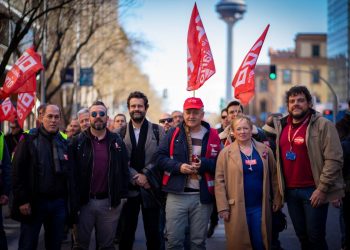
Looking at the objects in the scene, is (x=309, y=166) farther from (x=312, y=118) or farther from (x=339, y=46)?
(x=339, y=46)

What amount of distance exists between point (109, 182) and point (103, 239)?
Answer: 0.69 meters

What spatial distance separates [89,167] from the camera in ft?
22.8

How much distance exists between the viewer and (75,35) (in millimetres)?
28125

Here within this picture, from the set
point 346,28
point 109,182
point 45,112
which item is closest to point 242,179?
point 109,182

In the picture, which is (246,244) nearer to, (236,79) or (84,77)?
(236,79)

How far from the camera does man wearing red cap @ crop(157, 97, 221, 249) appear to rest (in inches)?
269

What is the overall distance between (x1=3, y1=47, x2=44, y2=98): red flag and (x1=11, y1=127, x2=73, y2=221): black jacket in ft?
15.7

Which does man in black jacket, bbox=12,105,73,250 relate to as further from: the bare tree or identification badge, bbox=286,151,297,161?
the bare tree

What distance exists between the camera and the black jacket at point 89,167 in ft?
22.8

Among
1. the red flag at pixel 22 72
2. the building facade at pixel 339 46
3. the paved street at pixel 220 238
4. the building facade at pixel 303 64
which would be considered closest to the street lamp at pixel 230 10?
the building facade at pixel 303 64

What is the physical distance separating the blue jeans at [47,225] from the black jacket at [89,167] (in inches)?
8.4

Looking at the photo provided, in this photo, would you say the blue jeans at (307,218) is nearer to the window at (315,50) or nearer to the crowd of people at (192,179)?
the crowd of people at (192,179)

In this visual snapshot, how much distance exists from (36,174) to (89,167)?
1.95ft

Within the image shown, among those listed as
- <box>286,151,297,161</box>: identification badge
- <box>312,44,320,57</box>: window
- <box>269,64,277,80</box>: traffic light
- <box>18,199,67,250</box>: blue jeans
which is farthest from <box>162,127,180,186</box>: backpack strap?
<box>312,44,320,57</box>: window
